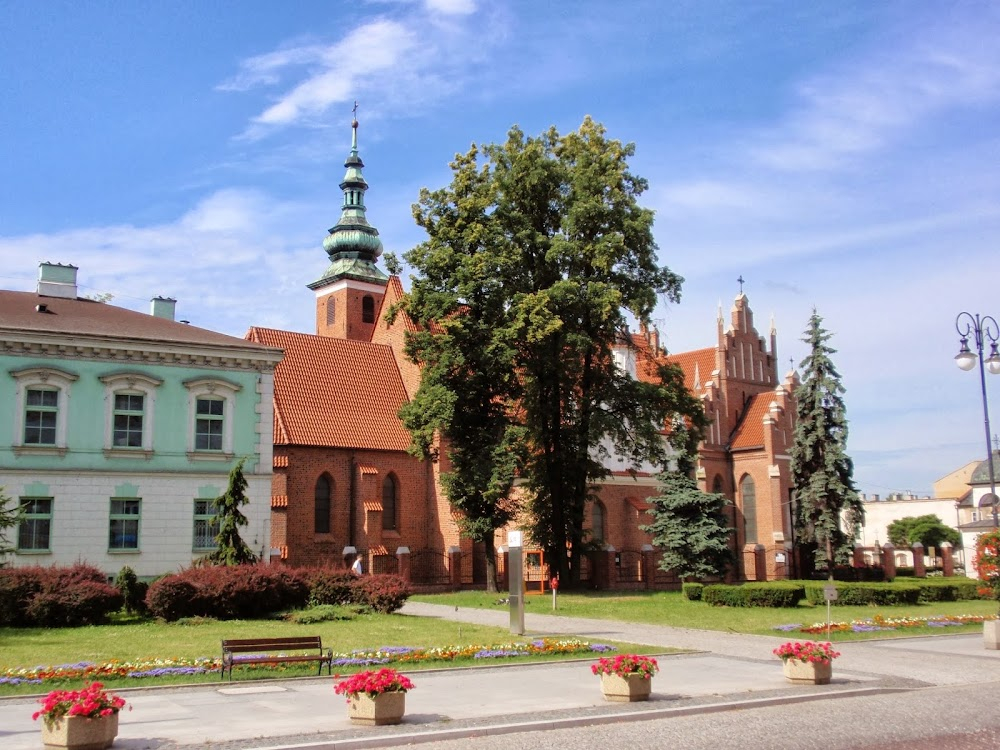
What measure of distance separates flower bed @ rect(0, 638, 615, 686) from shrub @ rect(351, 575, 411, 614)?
6.70 m

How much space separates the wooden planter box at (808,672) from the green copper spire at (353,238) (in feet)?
164

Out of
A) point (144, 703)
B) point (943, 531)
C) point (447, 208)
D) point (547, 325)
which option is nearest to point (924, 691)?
point (144, 703)

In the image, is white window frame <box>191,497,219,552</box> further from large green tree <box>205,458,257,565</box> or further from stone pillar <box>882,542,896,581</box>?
stone pillar <box>882,542,896,581</box>

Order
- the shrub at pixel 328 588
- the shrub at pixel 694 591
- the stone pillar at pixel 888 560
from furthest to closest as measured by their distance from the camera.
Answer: the stone pillar at pixel 888 560, the shrub at pixel 694 591, the shrub at pixel 328 588

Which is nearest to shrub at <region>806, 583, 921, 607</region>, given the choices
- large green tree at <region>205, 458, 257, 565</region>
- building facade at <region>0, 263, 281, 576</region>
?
large green tree at <region>205, 458, 257, 565</region>

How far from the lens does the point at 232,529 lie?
27.6 metres

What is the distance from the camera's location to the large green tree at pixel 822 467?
44812mm

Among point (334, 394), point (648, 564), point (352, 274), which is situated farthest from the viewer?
point (352, 274)

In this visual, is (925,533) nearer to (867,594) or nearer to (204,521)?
(867,594)

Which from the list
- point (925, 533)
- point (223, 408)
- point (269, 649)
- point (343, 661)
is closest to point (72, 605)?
point (343, 661)

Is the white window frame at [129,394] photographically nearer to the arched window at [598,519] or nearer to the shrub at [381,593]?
the shrub at [381,593]

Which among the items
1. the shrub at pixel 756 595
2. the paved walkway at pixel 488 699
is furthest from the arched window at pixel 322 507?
the paved walkway at pixel 488 699

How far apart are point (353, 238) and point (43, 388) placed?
117 ft

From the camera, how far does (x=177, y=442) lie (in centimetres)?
3130
